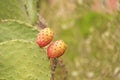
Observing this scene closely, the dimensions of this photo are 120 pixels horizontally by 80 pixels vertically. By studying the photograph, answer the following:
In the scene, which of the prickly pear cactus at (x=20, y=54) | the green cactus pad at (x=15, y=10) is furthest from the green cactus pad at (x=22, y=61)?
the green cactus pad at (x=15, y=10)

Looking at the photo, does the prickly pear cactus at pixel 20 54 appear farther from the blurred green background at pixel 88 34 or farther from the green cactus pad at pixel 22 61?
the blurred green background at pixel 88 34

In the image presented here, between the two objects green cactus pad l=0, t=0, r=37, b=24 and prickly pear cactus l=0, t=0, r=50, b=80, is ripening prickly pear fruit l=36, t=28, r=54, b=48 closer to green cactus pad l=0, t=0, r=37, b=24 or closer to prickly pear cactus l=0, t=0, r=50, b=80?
prickly pear cactus l=0, t=0, r=50, b=80

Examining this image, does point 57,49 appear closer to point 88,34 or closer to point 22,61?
point 22,61

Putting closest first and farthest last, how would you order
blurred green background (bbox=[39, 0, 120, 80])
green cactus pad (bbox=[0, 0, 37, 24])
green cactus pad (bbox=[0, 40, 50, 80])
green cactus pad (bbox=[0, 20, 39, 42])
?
green cactus pad (bbox=[0, 40, 50, 80]) < green cactus pad (bbox=[0, 20, 39, 42]) < green cactus pad (bbox=[0, 0, 37, 24]) < blurred green background (bbox=[39, 0, 120, 80])

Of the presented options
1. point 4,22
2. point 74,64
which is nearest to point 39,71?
point 4,22

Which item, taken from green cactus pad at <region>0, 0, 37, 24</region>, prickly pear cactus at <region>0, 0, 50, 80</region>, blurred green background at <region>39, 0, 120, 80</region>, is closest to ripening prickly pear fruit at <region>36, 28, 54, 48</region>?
prickly pear cactus at <region>0, 0, 50, 80</region>

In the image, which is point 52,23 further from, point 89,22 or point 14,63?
point 14,63
